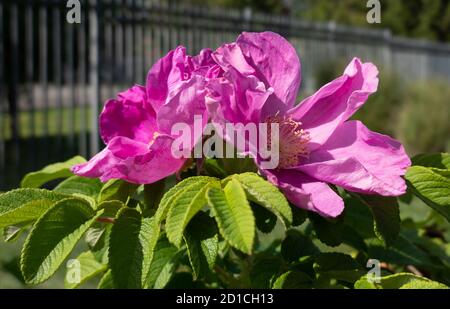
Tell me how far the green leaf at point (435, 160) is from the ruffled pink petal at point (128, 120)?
1.63ft

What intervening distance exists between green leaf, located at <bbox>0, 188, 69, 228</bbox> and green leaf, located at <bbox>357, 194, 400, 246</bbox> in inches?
18.8

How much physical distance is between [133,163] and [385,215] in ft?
1.31

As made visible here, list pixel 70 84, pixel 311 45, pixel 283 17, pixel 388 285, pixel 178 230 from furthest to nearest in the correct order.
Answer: pixel 311 45 → pixel 283 17 → pixel 70 84 → pixel 388 285 → pixel 178 230

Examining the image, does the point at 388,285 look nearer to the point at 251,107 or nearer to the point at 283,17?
the point at 251,107

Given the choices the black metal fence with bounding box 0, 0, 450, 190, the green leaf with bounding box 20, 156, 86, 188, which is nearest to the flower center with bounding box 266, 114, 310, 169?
the green leaf with bounding box 20, 156, 86, 188

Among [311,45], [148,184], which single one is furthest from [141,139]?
[311,45]

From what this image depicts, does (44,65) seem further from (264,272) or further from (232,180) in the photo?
(232,180)

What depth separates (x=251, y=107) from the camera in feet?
3.38

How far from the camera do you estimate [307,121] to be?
3.76ft

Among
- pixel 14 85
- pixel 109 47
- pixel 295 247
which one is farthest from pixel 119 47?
pixel 295 247

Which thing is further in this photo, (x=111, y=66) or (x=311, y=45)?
(x=311, y=45)

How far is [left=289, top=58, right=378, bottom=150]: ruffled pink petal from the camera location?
3.51ft

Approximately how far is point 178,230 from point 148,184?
0.23 metres

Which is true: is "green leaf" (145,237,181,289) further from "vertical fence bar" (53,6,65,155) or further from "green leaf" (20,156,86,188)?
"vertical fence bar" (53,6,65,155)
